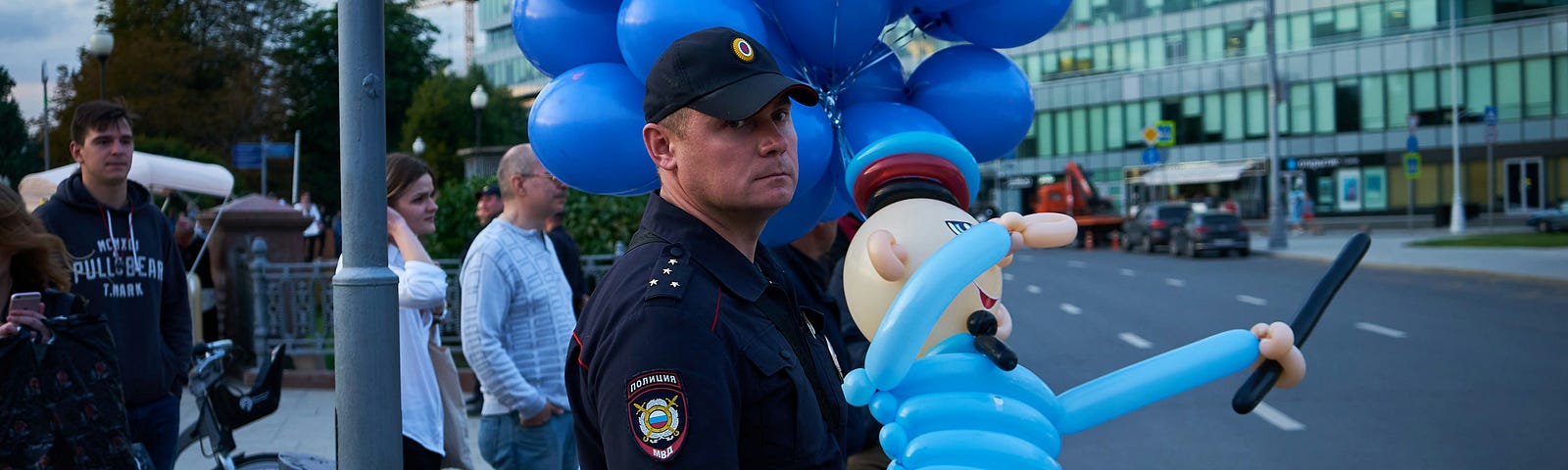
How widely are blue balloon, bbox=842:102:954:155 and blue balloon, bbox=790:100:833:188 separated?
0.10m

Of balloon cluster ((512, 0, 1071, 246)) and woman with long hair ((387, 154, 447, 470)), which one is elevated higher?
balloon cluster ((512, 0, 1071, 246))

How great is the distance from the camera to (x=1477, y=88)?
48688 millimetres

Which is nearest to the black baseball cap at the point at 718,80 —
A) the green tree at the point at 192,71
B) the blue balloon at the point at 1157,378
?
the blue balloon at the point at 1157,378

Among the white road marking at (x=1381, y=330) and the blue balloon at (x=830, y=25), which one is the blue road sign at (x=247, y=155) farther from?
the blue balloon at (x=830, y=25)

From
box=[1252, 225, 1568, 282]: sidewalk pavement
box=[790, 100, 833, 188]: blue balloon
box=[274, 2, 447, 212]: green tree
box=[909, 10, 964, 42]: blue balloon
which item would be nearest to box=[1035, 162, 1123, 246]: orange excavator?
box=[1252, 225, 1568, 282]: sidewalk pavement

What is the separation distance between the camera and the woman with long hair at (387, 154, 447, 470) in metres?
3.99

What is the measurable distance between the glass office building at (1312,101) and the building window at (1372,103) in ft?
0.21

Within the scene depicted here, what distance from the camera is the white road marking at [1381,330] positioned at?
12.8 metres

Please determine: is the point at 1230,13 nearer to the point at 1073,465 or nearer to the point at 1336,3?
the point at 1336,3

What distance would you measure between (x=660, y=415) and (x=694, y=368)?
8 cm

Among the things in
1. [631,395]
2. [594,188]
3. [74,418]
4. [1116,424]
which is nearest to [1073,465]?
[1116,424]

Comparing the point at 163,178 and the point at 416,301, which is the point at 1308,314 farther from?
the point at 163,178

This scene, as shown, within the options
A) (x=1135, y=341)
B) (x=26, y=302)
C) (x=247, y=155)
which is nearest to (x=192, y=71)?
(x=247, y=155)

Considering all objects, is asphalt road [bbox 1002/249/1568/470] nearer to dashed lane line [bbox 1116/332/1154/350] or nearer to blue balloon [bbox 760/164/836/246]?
dashed lane line [bbox 1116/332/1154/350]
